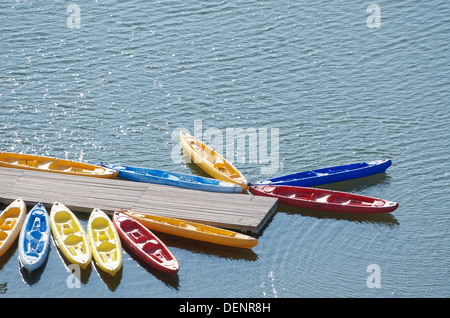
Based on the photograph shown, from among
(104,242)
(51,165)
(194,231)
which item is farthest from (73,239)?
(51,165)

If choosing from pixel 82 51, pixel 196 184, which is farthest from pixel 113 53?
pixel 196 184

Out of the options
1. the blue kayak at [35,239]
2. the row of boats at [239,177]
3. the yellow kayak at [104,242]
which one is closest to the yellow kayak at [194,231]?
the yellow kayak at [104,242]

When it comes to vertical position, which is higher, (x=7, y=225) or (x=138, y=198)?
(x=138, y=198)

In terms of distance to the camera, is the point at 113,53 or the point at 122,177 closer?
the point at 122,177

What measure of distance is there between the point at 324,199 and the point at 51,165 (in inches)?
497

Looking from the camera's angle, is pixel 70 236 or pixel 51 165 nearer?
pixel 70 236

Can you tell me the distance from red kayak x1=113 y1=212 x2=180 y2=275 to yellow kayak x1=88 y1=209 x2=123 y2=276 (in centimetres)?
36

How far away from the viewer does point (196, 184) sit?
3372 cm

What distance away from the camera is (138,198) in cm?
3303

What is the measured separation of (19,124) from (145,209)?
1093cm

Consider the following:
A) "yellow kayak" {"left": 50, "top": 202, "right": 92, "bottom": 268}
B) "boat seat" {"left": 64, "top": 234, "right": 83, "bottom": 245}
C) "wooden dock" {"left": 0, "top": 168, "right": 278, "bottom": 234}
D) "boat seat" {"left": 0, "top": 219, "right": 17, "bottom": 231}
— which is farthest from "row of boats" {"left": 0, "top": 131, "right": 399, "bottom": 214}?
"boat seat" {"left": 64, "top": 234, "right": 83, "bottom": 245}

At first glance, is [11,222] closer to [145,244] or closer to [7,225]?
[7,225]
